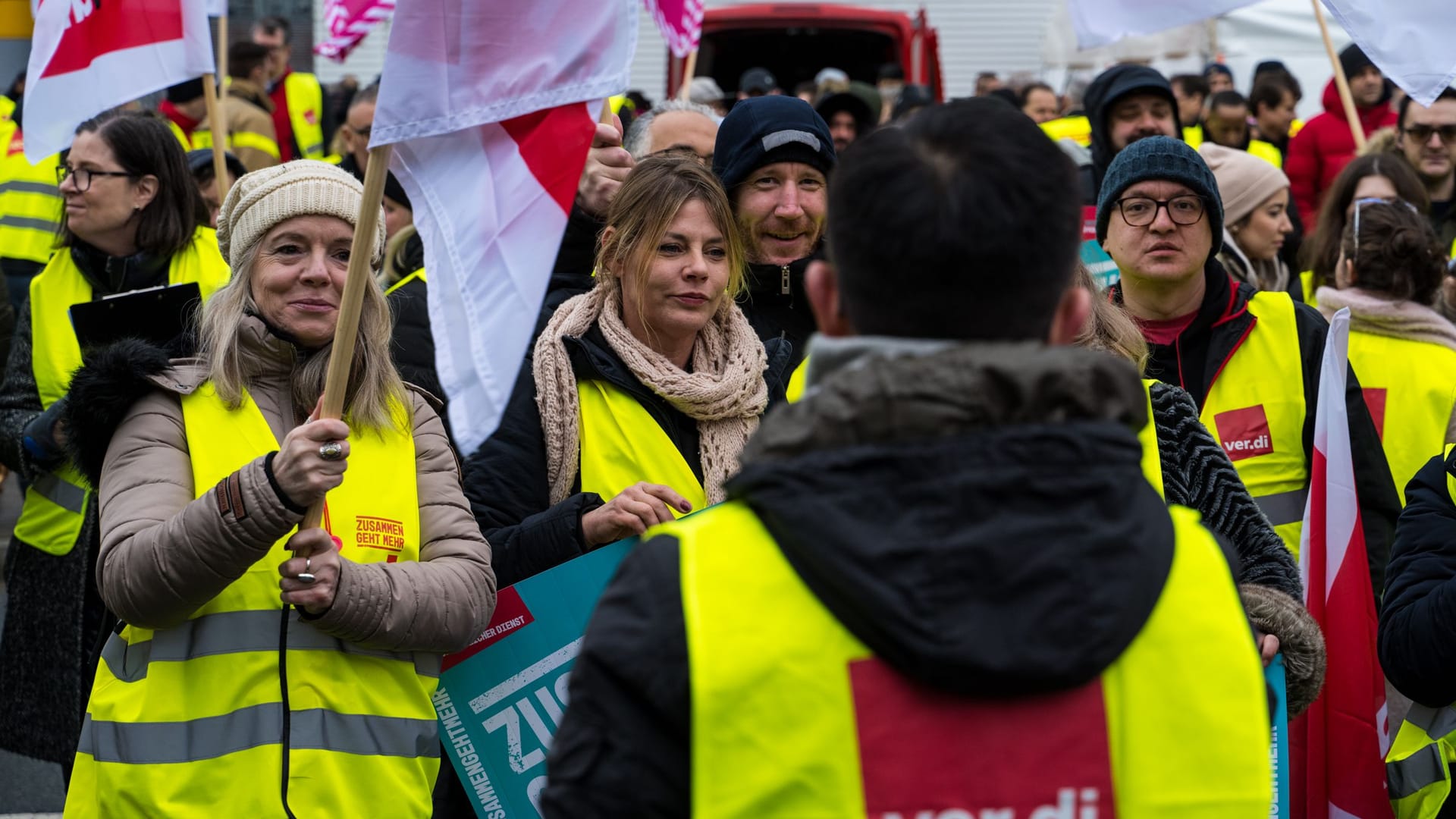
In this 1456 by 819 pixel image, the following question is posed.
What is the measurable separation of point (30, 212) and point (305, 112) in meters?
4.49

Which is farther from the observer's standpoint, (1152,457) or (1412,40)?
(1412,40)


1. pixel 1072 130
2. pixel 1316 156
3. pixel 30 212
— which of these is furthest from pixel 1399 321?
pixel 30 212

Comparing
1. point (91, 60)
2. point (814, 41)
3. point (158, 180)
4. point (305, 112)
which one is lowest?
point (814, 41)

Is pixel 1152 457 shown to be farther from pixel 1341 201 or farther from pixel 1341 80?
pixel 1341 80

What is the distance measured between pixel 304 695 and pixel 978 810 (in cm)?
175

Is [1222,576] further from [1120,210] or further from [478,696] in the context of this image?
[1120,210]

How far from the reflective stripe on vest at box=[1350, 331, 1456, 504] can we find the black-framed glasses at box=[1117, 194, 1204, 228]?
2.76ft

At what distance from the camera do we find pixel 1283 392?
14.0ft

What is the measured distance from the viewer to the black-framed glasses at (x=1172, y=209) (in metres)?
4.35

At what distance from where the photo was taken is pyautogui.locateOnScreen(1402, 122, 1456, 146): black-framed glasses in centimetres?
759

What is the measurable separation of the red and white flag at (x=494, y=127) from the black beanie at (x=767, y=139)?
1.69 metres

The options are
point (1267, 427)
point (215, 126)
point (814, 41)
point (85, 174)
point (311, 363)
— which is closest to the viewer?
point (311, 363)

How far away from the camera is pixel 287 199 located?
131 inches

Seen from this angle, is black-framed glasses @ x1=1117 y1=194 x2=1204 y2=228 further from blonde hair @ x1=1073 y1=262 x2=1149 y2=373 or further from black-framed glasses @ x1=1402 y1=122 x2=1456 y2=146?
black-framed glasses @ x1=1402 y1=122 x2=1456 y2=146
